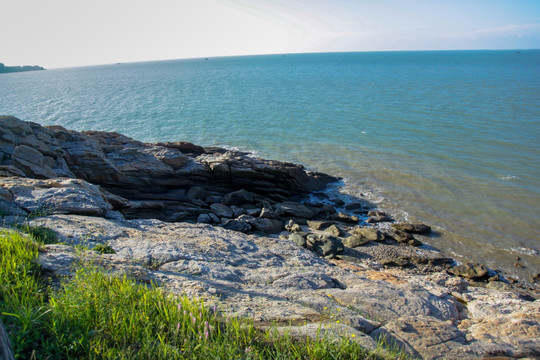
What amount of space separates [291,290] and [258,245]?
10.9 ft

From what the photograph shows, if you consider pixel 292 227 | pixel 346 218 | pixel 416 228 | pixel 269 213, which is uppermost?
pixel 269 213

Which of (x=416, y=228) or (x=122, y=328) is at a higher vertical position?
(x=122, y=328)

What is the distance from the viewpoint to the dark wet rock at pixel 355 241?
1500 cm

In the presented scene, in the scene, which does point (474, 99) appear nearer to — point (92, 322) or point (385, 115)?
point (385, 115)

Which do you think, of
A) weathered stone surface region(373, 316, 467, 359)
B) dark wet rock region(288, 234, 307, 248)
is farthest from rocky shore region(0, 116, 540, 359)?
dark wet rock region(288, 234, 307, 248)

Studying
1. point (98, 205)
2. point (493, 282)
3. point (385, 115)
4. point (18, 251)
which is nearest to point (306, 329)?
point (18, 251)

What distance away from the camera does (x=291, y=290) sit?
6.62 m

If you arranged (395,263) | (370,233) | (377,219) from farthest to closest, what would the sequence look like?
(377,219), (370,233), (395,263)

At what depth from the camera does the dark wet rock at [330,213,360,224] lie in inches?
689

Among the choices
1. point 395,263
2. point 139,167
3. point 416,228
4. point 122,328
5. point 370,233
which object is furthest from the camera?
point 139,167

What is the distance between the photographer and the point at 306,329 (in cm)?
434

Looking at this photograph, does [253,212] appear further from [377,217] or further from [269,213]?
[377,217]

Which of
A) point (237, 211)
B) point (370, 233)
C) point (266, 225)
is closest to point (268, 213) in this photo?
point (266, 225)

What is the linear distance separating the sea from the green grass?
13477 millimetres
